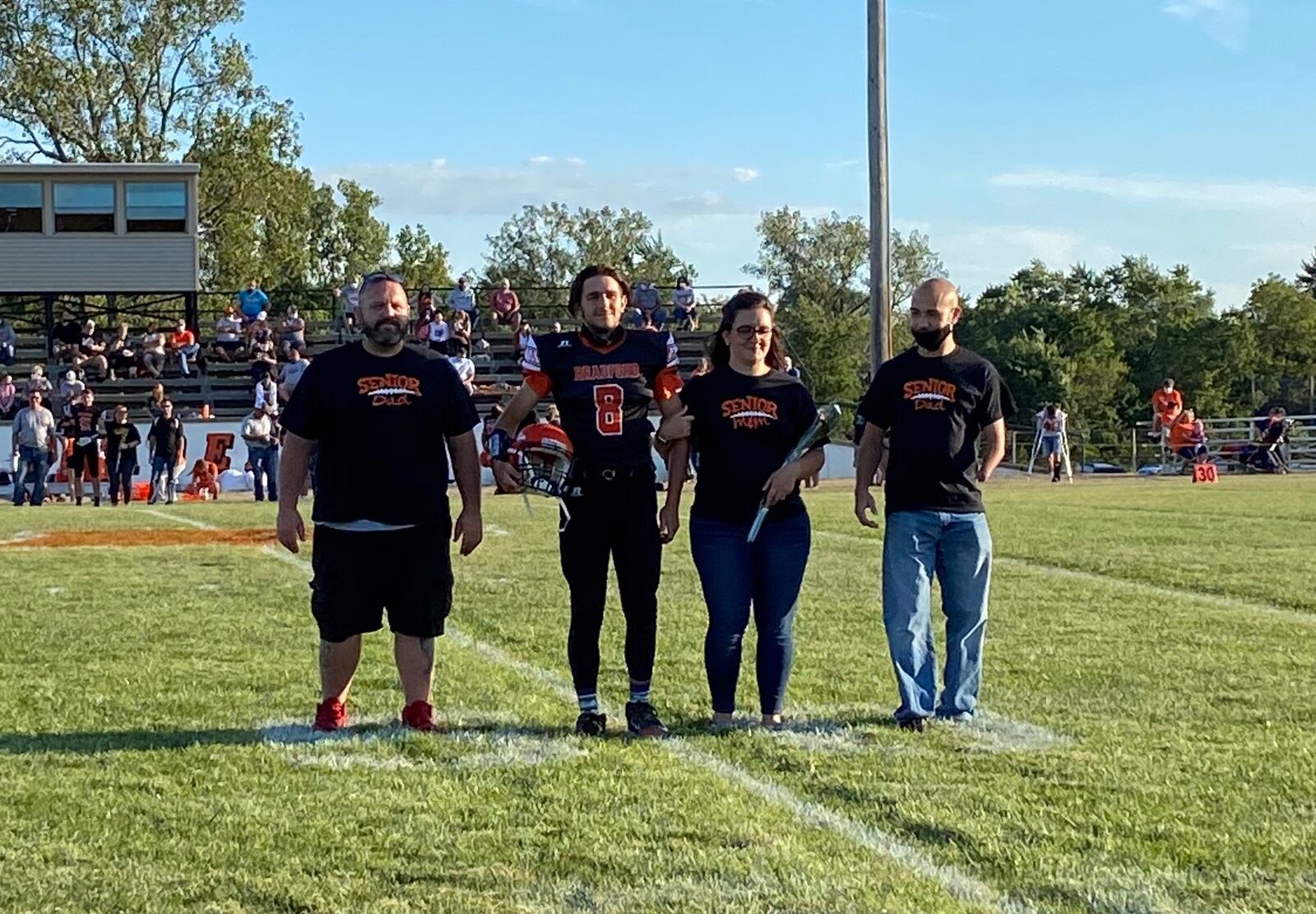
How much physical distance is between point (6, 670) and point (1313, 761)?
5.79 m

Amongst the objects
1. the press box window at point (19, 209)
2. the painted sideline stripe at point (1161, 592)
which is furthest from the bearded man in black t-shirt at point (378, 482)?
the press box window at point (19, 209)

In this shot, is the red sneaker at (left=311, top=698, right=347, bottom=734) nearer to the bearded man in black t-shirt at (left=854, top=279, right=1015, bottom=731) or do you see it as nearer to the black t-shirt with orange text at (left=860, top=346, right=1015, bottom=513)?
the bearded man in black t-shirt at (left=854, top=279, right=1015, bottom=731)

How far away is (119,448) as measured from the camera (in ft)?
85.6

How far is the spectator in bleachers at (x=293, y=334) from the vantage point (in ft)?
115

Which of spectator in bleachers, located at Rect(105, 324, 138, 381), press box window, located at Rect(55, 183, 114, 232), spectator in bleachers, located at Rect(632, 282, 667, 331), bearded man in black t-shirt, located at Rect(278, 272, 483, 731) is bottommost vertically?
bearded man in black t-shirt, located at Rect(278, 272, 483, 731)

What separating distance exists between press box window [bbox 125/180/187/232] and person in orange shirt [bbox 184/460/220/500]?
402 inches

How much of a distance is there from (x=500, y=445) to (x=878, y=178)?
17.7 metres

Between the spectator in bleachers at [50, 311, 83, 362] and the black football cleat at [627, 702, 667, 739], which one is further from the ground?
the spectator in bleachers at [50, 311, 83, 362]

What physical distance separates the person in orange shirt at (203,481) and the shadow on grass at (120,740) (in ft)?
78.7

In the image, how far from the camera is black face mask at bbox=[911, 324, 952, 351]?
21.0 feet

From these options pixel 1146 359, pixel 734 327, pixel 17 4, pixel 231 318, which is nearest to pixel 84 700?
pixel 734 327

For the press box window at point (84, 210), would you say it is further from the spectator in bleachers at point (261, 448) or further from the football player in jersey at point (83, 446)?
the spectator in bleachers at point (261, 448)

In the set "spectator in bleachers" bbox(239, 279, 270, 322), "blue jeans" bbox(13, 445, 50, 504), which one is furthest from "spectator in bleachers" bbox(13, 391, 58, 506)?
"spectator in bleachers" bbox(239, 279, 270, 322)

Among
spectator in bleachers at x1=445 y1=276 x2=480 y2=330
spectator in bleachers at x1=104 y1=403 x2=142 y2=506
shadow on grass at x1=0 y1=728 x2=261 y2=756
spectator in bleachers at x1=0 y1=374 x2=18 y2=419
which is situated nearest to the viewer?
shadow on grass at x1=0 y1=728 x2=261 y2=756
